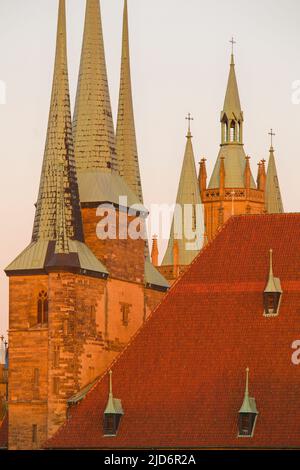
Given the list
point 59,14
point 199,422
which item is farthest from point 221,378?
point 59,14

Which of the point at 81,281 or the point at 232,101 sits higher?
the point at 232,101

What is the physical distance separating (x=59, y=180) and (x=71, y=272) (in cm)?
389

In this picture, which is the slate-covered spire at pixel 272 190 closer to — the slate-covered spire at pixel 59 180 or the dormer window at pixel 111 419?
the slate-covered spire at pixel 59 180

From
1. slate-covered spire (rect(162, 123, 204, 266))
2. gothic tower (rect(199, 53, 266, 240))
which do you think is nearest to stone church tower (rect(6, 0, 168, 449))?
slate-covered spire (rect(162, 123, 204, 266))

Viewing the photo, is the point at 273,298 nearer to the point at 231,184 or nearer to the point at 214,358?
the point at 214,358

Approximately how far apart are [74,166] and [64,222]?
9.12ft

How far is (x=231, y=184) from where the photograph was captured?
174 metres

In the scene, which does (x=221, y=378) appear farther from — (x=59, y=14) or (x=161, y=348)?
(x=59, y=14)

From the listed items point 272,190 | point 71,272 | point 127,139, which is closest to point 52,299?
point 71,272

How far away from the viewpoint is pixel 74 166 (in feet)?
421

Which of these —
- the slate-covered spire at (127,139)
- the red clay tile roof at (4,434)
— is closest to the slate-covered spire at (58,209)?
the red clay tile roof at (4,434)

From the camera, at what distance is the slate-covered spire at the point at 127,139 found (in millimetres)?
136750

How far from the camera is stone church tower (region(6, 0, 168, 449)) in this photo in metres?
125
